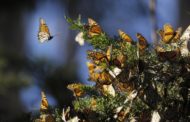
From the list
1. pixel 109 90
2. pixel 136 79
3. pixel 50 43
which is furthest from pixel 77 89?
pixel 50 43

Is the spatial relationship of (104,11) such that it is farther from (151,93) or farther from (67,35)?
(151,93)

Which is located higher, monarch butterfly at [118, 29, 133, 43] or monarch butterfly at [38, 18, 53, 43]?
monarch butterfly at [38, 18, 53, 43]

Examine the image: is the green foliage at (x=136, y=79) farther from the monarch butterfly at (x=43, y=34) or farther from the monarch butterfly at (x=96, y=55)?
the monarch butterfly at (x=43, y=34)

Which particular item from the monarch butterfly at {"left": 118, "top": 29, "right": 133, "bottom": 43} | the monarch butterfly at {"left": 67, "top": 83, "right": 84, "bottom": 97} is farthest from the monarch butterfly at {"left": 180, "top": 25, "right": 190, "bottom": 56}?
the monarch butterfly at {"left": 67, "top": 83, "right": 84, "bottom": 97}

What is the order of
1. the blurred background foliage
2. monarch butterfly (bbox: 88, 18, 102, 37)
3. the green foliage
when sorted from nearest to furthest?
the green foliage → monarch butterfly (bbox: 88, 18, 102, 37) → the blurred background foliage

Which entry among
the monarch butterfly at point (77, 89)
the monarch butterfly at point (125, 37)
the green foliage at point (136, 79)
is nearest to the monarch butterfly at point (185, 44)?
the green foliage at point (136, 79)

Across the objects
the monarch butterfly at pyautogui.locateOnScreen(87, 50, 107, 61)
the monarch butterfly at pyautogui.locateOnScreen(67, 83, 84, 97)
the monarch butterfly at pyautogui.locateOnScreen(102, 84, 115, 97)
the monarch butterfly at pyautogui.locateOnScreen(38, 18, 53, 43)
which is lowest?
the monarch butterfly at pyautogui.locateOnScreen(102, 84, 115, 97)

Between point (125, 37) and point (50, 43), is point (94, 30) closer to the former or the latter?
point (125, 37)

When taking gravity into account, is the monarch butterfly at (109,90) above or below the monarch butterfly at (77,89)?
below

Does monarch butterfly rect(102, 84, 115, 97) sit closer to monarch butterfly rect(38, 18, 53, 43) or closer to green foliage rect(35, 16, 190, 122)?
green foliage rect(35, 16, 190, 122)
